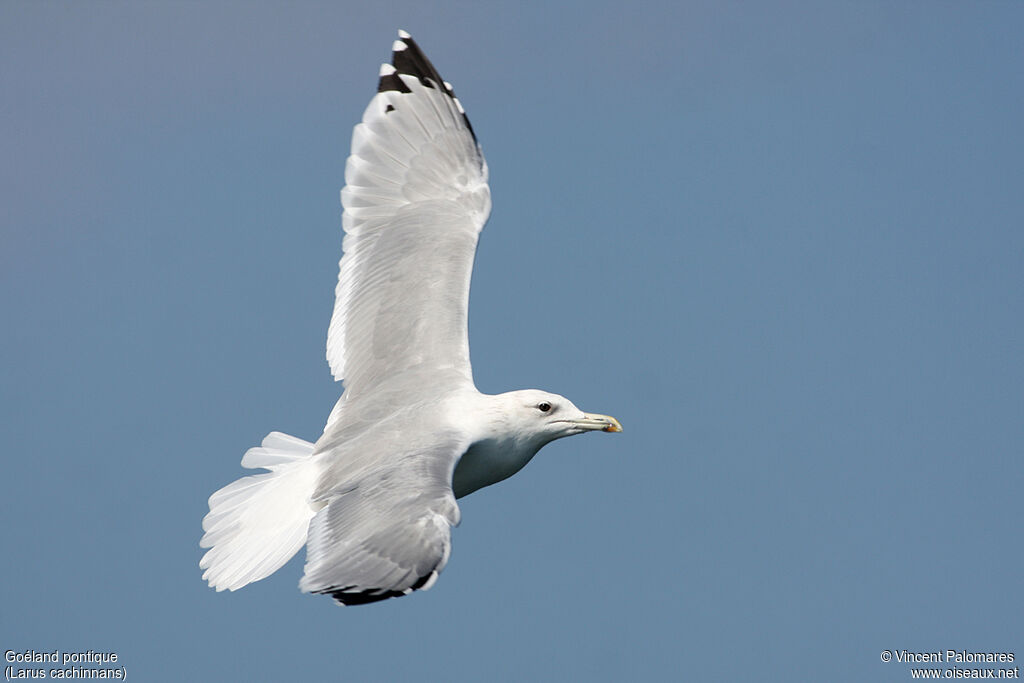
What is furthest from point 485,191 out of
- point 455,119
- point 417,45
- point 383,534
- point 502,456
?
point 383,534

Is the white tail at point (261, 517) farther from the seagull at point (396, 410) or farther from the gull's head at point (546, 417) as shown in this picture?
the gull's head at point (546, 417)

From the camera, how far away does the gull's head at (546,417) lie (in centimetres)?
772

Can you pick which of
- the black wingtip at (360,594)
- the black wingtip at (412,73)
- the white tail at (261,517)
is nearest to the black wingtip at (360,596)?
the black wingtip at (360,594)

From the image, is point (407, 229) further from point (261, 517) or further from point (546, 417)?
point (261, 517)

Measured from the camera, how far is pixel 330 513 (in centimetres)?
665

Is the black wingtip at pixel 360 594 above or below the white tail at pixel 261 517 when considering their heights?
below

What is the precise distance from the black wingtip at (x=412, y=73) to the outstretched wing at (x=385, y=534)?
3490 mm

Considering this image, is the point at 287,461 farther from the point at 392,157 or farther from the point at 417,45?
the point at 417,45

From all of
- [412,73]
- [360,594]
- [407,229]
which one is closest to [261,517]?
[360,594]

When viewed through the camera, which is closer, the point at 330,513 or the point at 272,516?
the point at 330,513

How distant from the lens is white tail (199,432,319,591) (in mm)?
7070

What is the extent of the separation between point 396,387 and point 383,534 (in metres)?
1.92

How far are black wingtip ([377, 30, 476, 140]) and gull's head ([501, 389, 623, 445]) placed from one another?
2.40 meters

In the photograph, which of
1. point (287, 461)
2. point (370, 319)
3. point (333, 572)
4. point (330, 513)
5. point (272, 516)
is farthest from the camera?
point (370, 319)
